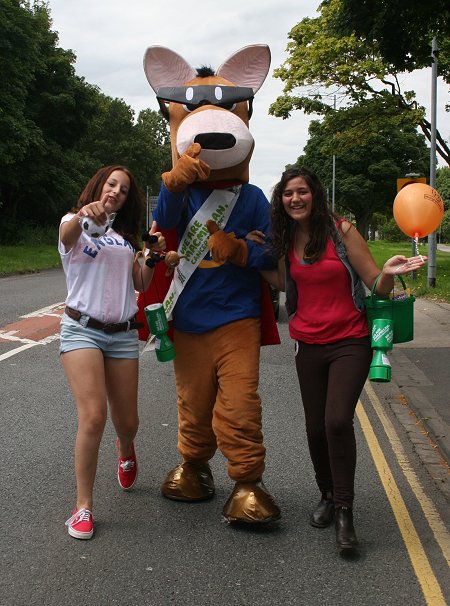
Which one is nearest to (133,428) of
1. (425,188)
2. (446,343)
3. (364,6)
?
(425,188)

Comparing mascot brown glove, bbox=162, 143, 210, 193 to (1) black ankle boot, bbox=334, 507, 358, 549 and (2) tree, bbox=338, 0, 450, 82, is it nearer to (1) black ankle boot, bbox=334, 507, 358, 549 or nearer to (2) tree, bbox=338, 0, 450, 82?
(1) black ankle boot, bbox=334, 507, 358, 549

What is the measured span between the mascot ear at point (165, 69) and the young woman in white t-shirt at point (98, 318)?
84 cm

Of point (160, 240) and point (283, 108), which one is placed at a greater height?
point (283, 108)

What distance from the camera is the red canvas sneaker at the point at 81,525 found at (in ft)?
11.9

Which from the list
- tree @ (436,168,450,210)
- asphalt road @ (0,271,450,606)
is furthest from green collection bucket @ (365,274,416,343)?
tree @ (436,168,450,210)

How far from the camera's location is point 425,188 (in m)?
4.04

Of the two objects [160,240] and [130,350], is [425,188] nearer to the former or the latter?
[160,240]

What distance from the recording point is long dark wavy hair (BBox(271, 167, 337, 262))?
361 cm

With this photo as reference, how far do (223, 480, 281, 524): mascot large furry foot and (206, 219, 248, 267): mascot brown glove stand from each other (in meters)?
1.20

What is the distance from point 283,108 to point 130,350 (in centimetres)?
2149

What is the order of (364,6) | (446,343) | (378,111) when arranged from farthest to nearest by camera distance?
1. (378,111)
2. (446,343)
3. (364,6)

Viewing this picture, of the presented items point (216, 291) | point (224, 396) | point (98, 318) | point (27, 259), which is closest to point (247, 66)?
point (216, 291)

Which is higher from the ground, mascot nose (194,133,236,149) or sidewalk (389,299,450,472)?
mascot nose (194,133,236,149)

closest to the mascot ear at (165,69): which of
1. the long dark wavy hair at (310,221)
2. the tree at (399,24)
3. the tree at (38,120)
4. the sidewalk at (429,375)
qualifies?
the long dark wavy hair at (310,221)
